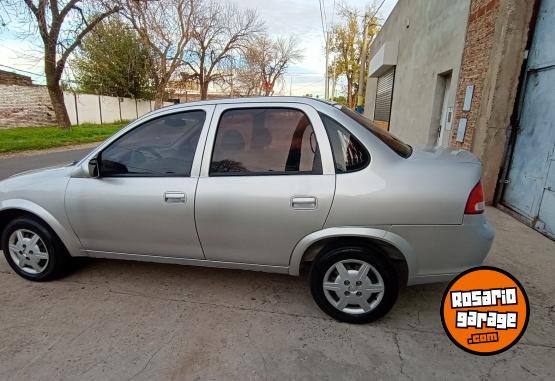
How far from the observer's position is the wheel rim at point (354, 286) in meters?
2.39

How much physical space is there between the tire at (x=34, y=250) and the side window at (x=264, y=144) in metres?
1.77

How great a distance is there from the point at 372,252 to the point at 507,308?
84 cm

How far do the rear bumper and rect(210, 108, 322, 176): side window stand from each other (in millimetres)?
876

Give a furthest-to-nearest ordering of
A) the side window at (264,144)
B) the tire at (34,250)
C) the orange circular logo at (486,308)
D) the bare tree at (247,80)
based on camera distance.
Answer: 1. the bare tree at (247,80)
2. the tire at (34,250)
3. the side window at (264,144)
4. the orange circular logo at (486,308)

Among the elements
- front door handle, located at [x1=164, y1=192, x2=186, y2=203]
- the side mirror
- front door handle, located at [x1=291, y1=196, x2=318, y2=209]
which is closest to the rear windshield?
front door handle, located at [x1=291, y1=196, x2=318, y2=209]

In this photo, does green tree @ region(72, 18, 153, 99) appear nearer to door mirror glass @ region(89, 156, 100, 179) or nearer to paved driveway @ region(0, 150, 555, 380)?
door mirror glass @ region(89, 156, 100, 179)

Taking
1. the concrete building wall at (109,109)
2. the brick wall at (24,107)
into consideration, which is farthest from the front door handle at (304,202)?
the concrete building wall at (109,109)

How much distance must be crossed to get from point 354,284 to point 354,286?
0.05ft

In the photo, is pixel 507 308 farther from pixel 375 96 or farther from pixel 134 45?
pixel 134 45

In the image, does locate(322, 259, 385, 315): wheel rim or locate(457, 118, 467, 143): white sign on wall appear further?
locate(457, 118, 467, 143): white sign on wall

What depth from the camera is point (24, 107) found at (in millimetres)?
18453

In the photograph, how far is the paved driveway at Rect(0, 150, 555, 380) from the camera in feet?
6.81

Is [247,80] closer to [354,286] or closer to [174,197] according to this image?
[174,197]

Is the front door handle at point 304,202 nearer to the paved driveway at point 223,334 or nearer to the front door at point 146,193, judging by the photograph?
the front door at point 146,193
